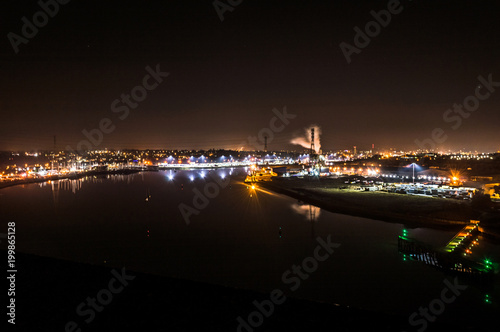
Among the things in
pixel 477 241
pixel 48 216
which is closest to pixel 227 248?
pixel 477 241

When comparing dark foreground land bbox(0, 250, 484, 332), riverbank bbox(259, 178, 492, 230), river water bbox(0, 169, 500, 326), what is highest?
dark foreground land bbox(0, 250, 484, 332)

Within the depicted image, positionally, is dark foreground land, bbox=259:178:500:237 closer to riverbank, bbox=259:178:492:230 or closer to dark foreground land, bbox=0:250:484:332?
riverbank, bbox=259:178:492:230

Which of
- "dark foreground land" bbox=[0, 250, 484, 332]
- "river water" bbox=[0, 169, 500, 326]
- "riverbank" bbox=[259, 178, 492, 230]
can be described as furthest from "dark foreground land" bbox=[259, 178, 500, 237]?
"dark foreground land" bbox=[0, 250, 484, 332]

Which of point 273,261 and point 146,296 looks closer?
point 146,296

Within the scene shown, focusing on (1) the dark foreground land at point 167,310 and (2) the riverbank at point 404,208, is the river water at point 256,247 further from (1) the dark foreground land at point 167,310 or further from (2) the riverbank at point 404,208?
(1) the dark foreground land at point 167,310

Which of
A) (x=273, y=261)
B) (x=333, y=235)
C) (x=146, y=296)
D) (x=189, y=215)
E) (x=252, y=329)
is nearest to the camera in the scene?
(x=252, y=329)

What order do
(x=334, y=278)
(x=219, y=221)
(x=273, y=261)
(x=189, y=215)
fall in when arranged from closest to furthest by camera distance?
(x=334, y=278), (x=273, y=261), (x=219, y=221), (x=189, y=215)

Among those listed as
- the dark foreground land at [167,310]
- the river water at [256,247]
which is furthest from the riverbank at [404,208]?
the dark foreground land at [167,310]

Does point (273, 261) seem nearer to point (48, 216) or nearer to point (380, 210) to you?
point (380, 210)
